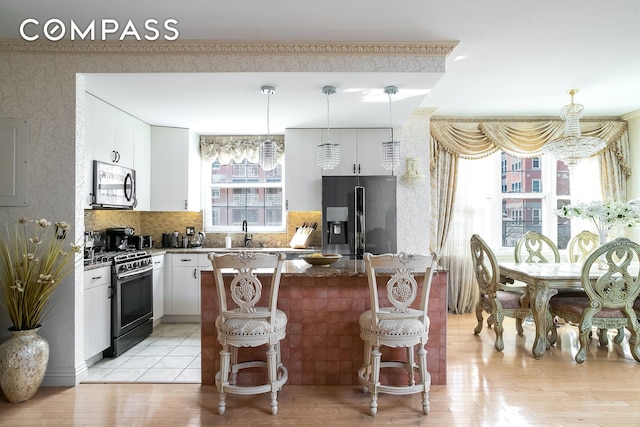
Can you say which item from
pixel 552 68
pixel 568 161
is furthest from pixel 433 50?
pixel 568 161

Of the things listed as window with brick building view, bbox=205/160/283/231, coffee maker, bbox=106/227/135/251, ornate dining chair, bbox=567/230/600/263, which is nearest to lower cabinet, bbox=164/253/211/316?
coffee maker, bbox=106/227/135/251

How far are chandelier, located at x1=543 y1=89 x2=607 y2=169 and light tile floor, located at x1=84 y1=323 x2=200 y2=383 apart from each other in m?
4.18

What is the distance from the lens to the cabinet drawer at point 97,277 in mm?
3393

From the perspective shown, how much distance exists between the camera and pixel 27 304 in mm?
2844

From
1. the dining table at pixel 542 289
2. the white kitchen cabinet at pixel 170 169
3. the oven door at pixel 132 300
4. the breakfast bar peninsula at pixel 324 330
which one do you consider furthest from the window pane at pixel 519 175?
the oven door at pixel 132 300

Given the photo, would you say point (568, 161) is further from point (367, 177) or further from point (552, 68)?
point (367, 177)

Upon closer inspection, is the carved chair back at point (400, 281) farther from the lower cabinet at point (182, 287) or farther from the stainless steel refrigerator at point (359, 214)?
the lower cabinet at point (182, 287)

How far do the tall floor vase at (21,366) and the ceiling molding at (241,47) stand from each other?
2106 mm

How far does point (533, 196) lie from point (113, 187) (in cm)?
530

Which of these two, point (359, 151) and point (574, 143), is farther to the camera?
point (359, 151)

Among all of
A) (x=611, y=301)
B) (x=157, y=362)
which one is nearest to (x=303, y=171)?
(x=157, y=362)

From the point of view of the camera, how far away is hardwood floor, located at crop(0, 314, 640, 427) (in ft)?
8.43

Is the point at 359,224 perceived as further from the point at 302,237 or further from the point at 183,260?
the point at 183,260

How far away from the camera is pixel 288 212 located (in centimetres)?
555
